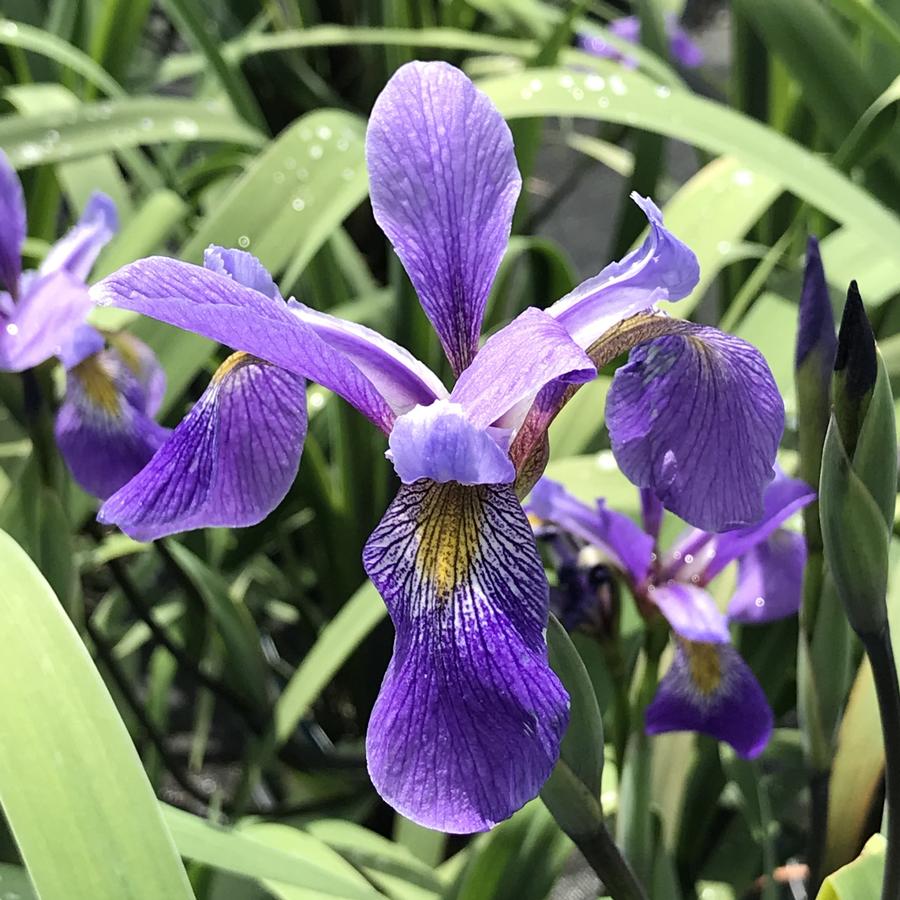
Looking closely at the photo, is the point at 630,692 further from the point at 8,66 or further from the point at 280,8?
the point at 280,8

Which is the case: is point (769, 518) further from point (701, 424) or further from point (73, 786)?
point (73, 786)

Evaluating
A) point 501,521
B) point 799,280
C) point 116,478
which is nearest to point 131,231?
point 116,478

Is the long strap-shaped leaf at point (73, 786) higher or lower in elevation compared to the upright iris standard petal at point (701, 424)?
lower

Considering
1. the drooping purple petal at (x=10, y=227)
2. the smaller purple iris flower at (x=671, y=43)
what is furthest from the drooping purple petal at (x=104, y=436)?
the smaller purple iris flower at (x=671, y=43)

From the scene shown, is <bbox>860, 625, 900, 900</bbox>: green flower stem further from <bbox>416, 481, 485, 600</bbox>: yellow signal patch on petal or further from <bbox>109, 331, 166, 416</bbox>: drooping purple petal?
<bbox>109, 331, 166, 416</bbox>: drooping purple petal

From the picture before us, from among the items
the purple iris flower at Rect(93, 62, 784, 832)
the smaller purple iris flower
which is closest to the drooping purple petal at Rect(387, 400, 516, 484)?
the purple iris flower at Rect(93, 62, 784, 832)

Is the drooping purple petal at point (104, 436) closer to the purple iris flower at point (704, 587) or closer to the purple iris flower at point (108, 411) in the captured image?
the purple iris flower at point (108, 411)

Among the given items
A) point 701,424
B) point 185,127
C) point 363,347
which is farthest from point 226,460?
point 185,127
